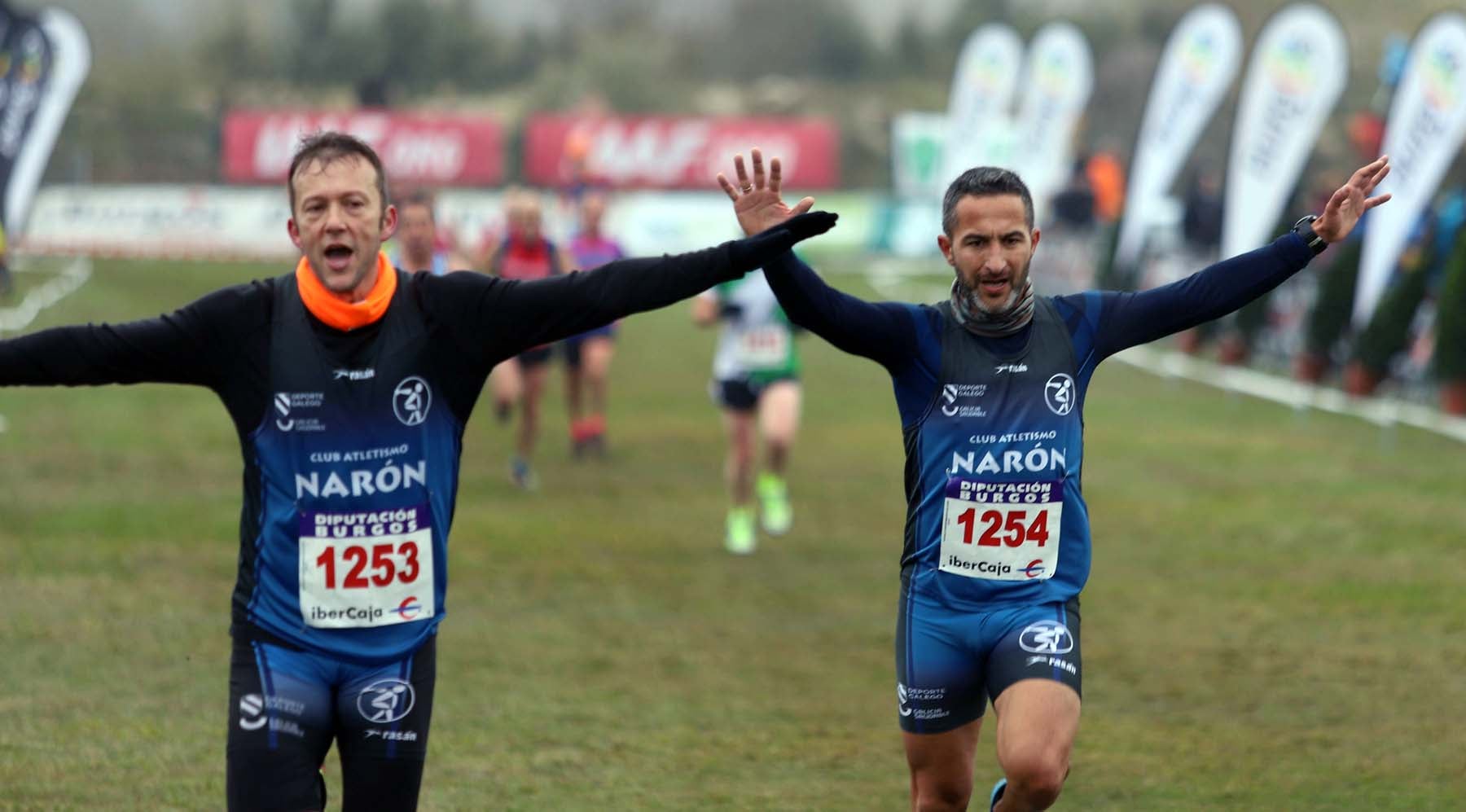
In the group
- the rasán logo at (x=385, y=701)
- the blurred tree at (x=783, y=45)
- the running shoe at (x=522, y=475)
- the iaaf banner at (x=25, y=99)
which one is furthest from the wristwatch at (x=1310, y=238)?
the blurred tree at (x=783, y=45)

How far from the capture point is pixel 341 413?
188 inches

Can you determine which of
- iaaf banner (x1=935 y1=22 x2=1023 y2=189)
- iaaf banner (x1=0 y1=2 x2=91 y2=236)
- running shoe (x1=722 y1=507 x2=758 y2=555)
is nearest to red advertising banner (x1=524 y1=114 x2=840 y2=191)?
iaaf banner (x1=935 y1=22 x2=1023 y2=189)

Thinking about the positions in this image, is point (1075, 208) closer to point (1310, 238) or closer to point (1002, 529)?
point (1310, 238)

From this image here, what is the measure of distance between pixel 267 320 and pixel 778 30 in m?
73.9

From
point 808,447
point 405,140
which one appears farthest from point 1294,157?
point 405,140

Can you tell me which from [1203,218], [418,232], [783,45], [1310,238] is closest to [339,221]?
[1310,238]

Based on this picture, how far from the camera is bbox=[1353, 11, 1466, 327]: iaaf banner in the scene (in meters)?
16.5

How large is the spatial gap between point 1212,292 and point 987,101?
89.7 ft

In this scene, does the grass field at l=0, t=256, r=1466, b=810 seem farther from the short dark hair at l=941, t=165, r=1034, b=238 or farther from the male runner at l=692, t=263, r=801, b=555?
the short dark hair at l=941, t=165, r=1034, b=238

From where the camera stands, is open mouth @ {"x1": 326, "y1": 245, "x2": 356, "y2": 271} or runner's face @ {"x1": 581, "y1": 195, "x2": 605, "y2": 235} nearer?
open mouth @ {"x1": 326, "y1": 245, "x2": 356, "y2": 271}

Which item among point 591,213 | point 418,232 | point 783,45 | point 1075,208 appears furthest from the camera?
point 783,45

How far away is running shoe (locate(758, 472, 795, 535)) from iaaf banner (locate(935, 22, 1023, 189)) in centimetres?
1933

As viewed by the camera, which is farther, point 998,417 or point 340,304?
point 998,417

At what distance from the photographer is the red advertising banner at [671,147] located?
49062mm
